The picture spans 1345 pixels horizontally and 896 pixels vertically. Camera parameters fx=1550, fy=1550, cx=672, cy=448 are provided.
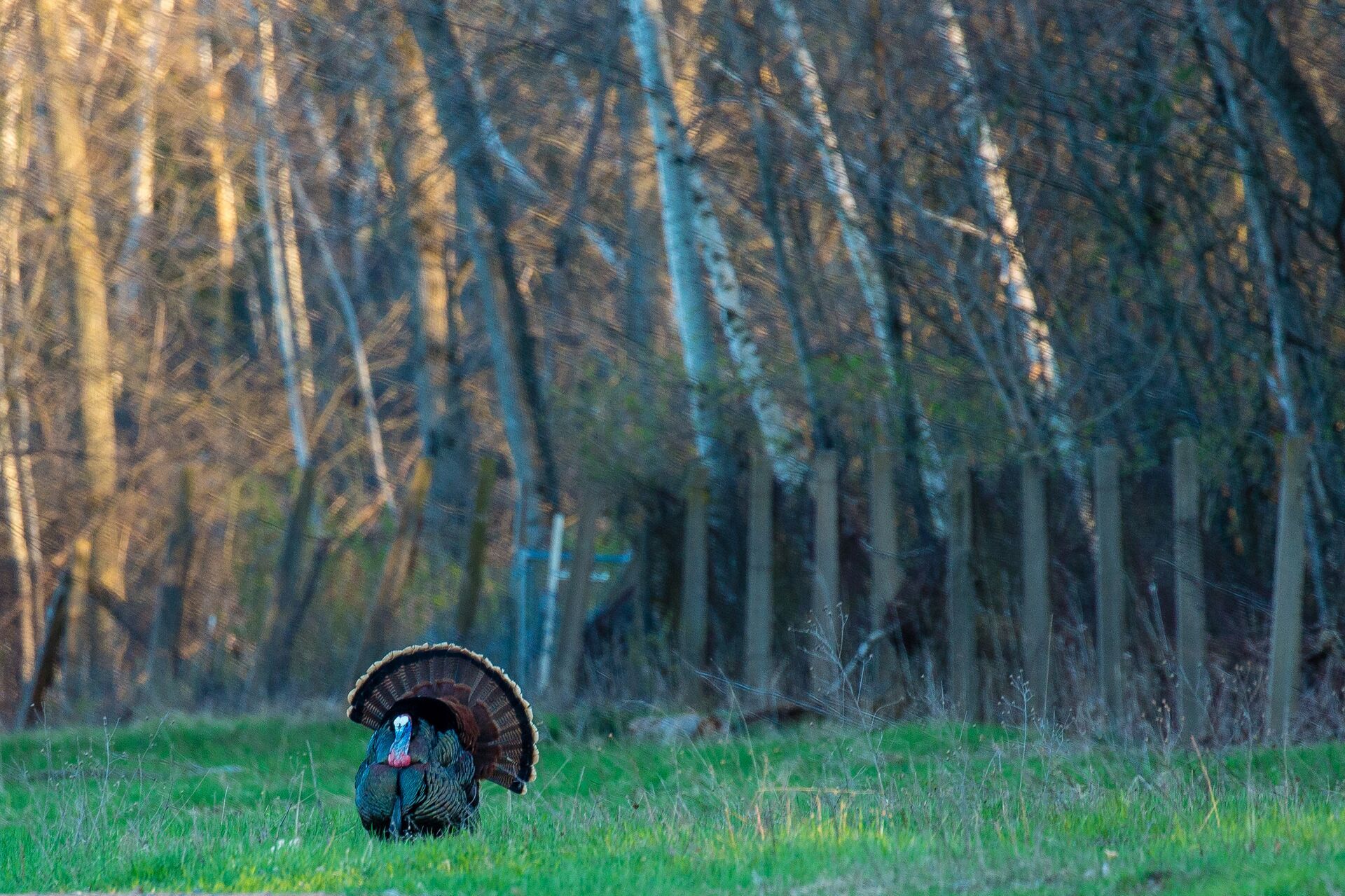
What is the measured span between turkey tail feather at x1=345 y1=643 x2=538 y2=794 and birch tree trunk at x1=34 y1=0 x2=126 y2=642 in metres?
14.9

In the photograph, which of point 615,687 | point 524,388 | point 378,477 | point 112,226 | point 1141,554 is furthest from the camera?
point 378,477

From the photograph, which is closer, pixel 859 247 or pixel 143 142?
pixel 859 247

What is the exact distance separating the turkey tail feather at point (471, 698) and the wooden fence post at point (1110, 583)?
174 inches

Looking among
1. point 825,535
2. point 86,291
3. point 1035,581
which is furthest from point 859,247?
point 86,291

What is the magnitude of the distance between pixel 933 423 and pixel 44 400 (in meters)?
18.7

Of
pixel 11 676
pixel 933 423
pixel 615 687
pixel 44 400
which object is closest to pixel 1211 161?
pixel 933 423

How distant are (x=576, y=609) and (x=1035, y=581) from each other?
4108 millimetres

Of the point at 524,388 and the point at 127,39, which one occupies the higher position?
the point at 127,39

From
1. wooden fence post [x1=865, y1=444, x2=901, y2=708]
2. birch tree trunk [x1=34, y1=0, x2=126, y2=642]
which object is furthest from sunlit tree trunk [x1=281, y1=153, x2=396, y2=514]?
wooden fence post [x1=865, y1=444, x2=901, y2=708]

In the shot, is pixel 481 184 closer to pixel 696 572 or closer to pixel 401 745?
pixel 696 572

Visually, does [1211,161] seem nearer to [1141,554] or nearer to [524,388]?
[1141,554]

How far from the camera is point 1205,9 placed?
11164 millimetres

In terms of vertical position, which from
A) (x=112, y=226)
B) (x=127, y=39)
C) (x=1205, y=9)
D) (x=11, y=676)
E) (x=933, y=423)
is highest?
(x=127, y=39)

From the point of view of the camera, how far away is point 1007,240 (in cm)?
1269
